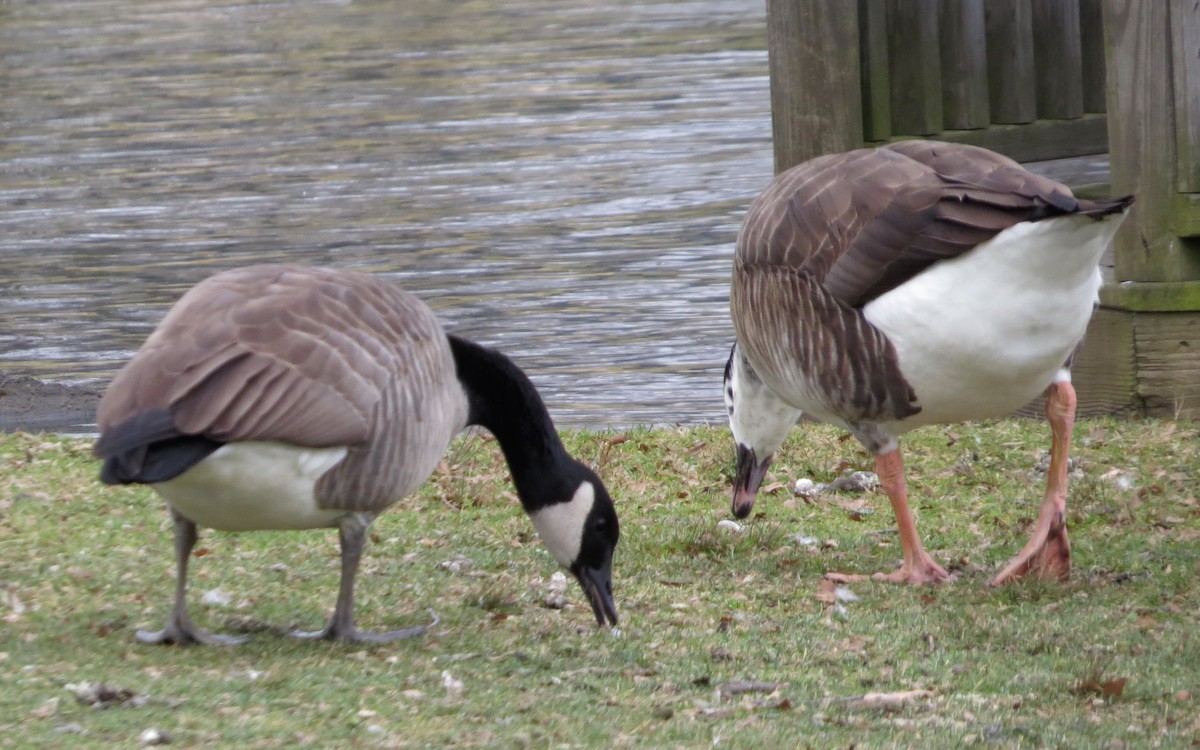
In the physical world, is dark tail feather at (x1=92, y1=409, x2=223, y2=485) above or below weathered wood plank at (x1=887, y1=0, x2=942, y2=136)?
below

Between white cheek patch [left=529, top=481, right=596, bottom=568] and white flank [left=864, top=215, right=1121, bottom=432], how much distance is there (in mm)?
1141

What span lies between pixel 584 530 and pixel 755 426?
160 cm

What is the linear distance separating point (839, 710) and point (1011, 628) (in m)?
1.00

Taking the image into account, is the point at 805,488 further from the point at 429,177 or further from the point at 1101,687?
the point at 429,177

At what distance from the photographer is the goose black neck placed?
5.25 m

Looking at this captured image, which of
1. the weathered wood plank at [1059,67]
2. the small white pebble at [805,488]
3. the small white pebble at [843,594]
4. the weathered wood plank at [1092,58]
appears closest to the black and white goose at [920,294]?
the small white pebble at [843,594]

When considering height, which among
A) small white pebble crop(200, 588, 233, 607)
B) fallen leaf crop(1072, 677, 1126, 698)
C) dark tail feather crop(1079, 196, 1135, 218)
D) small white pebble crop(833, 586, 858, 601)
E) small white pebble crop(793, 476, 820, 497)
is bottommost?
small white pebble crop(793, 476, 820, 497)

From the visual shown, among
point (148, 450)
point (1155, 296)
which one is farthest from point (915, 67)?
point (148, 450)

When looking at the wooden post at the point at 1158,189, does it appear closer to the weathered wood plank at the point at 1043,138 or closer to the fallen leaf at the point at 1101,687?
the weathered wood plank at the point at 1043,138

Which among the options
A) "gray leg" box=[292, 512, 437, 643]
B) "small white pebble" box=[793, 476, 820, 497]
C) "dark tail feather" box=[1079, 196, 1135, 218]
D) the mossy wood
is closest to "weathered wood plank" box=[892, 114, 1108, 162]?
the mossy wood

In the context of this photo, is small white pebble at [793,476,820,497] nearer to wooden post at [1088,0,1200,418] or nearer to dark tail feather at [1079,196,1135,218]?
wooden post at [1088,0,1200,418]

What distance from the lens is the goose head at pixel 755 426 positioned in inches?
258

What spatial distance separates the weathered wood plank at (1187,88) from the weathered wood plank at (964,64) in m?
1.37

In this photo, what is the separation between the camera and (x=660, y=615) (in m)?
5.27
